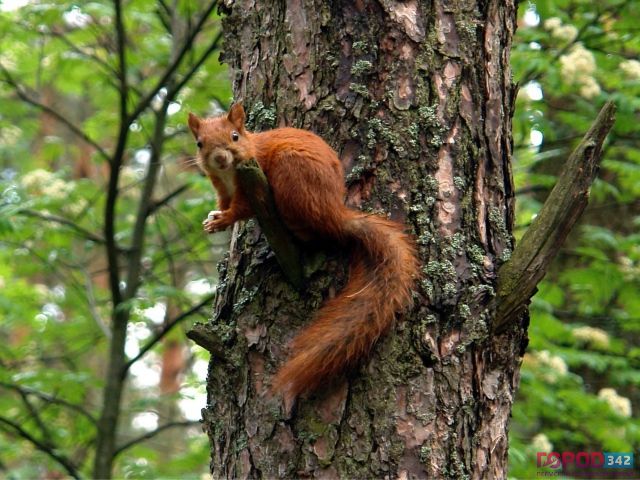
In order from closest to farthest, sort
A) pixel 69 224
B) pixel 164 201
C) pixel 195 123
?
pixel 195 123 → pixel 69 224 → pixel 164 201

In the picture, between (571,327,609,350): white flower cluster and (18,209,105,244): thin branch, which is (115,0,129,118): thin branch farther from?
(571,327,609,350): white flower cluster

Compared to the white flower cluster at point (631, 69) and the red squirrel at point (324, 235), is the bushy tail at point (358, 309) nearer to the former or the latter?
the red squirrel at point (324, 235)

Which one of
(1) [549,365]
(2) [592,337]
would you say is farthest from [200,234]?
(2) [592,337]

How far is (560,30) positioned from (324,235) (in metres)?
3.33

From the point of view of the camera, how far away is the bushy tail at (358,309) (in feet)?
7.01

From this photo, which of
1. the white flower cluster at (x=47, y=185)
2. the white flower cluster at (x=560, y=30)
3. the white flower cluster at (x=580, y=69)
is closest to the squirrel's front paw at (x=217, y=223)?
the white flower cluster at (x=580, y=69)

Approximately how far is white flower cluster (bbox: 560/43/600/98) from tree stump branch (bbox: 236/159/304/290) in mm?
3049

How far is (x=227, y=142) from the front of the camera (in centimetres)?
259

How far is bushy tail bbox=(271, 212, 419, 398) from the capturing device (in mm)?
2137

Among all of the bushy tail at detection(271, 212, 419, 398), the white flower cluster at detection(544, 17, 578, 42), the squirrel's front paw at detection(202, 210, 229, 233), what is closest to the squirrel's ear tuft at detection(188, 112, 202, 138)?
the squirrel's front paw at detection(202, 210, 229, 233)

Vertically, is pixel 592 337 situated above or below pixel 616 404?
above

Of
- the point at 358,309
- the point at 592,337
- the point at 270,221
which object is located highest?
the point at 592,337

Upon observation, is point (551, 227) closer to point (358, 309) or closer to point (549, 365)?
point (358, 309)

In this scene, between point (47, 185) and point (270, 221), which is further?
point (47, 185)
